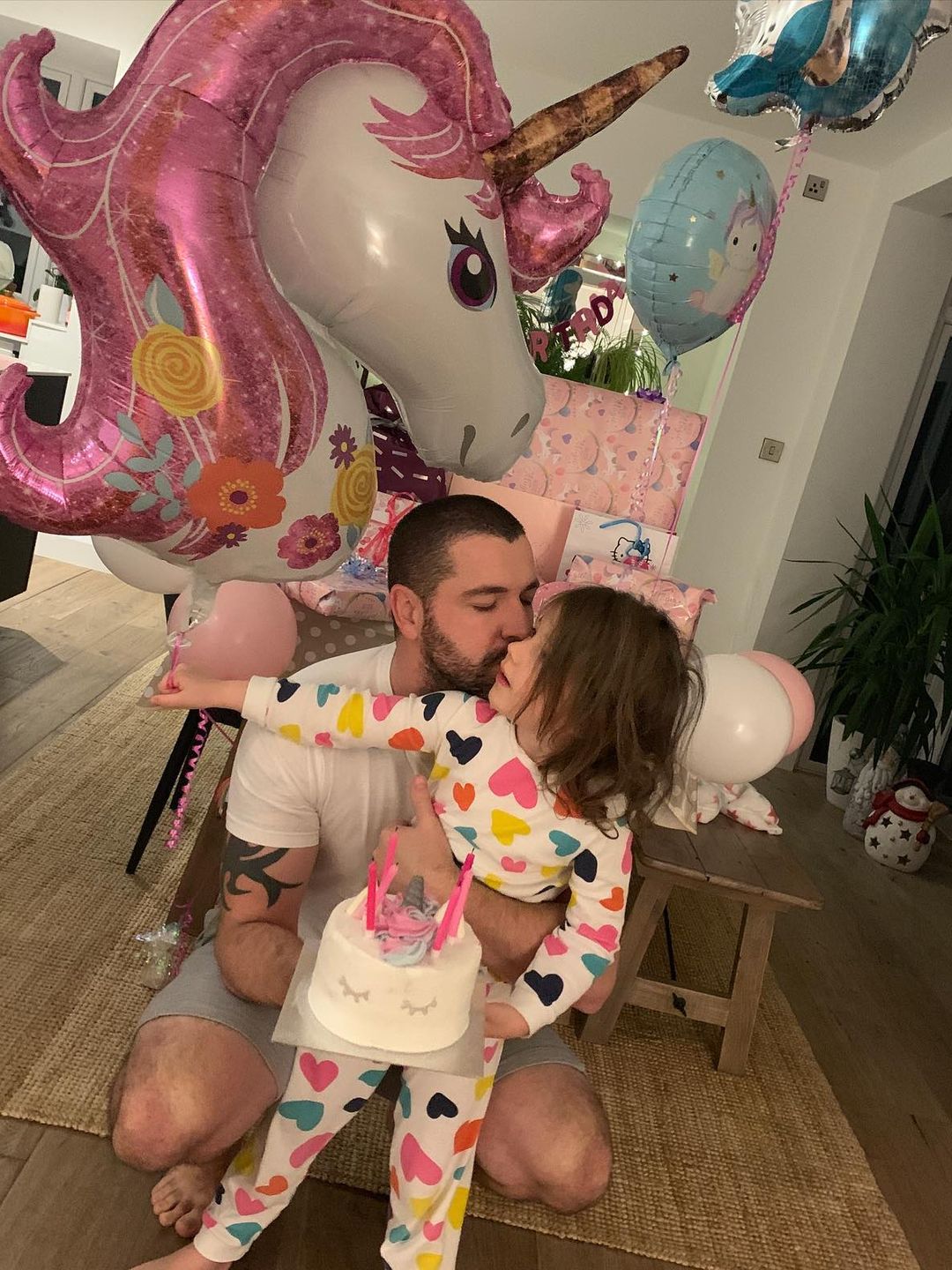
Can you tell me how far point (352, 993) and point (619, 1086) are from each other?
1.28 m

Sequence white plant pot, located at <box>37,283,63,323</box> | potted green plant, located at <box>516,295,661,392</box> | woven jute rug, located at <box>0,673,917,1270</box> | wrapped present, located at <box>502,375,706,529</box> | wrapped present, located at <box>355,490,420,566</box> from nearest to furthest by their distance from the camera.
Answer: woven jute rug, located at <box>0,673,917,1270</box> → wrapped present, located at <box>355,490,420,566</box> → wrapped present, located at <box>502,375,706,529</box> → potted green plant, located at <box>516,295,661,392</box> → white plant pot, located at <box>37,283,63,323</box>

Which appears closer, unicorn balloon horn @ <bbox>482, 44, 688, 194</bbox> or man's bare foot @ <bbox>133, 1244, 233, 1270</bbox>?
unicorn balloon horn @ <bbox>482, 44, 688, 194</bbox>

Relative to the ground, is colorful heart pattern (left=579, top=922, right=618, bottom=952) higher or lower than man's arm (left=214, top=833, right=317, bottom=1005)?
higher

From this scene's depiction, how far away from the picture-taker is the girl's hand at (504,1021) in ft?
3.67

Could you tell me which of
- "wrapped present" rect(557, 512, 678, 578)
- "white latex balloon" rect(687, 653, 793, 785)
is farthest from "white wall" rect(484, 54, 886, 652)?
"white latex balloon" rect(687, 653, 793, 785)

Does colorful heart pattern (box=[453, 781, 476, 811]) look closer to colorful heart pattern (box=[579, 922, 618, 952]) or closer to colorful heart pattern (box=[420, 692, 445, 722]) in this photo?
colorful heart pattern (box=[420, 692, 445, 722])

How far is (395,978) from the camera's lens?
3.02ft

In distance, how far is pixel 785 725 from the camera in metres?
1.99

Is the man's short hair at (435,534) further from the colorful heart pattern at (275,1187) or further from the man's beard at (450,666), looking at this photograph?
the colorful heart pattern at (275,1187)

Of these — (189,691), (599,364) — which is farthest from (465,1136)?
(599,364)

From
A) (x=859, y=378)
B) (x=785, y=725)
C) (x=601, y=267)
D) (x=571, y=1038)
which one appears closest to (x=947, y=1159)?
(x=571, y=1038)

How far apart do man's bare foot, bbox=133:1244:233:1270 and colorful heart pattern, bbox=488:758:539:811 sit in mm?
675

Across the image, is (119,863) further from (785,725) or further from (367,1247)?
(785,725)

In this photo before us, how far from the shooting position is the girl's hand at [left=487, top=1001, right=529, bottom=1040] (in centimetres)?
112
